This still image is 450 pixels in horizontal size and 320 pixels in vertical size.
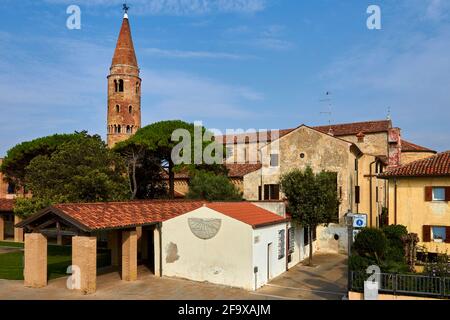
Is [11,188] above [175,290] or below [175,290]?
above

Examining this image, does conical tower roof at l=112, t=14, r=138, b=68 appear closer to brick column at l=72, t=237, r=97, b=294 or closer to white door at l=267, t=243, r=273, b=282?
white door at l=267, t=243, r=273, b=282

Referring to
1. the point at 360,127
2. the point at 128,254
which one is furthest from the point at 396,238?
the point at 360,127

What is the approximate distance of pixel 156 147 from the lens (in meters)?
40.6

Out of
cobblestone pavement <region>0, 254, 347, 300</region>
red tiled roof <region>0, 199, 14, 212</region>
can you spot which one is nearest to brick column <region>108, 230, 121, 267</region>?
cobblestone pavement <region>0, 254, 347, 300</region>

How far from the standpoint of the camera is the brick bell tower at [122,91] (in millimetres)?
63219

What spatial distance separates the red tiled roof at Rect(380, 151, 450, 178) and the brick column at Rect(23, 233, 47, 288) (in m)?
18.2

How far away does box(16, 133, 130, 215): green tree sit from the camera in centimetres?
2586

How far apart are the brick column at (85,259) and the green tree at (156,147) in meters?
22.6

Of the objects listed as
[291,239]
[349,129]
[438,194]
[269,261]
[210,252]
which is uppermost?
[349,129]

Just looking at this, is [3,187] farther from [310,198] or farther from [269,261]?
[269,261]

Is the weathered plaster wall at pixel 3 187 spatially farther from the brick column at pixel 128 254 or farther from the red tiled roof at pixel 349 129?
the brick column at pixel 128 254

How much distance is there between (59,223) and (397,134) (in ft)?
113

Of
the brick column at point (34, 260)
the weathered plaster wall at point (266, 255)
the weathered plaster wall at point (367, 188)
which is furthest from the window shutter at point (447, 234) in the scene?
the brick column at point (34, 260)

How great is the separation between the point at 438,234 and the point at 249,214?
1025 centimetres
